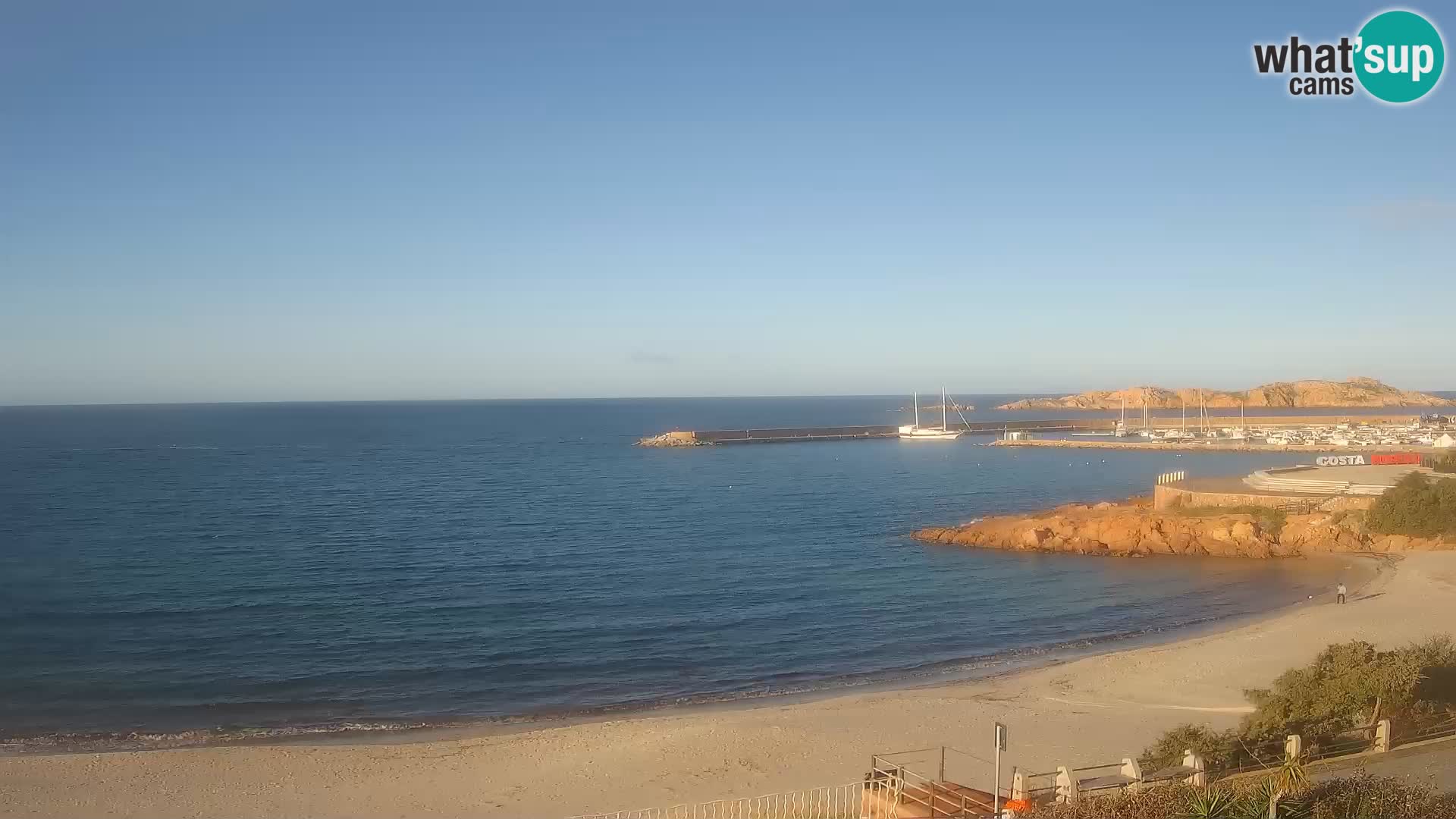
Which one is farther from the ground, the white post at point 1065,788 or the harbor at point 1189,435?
the harbor at point 1189,435

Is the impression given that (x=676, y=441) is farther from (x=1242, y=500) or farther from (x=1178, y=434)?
(x=1242, y=500)

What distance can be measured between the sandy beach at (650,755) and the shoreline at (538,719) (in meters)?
0.37

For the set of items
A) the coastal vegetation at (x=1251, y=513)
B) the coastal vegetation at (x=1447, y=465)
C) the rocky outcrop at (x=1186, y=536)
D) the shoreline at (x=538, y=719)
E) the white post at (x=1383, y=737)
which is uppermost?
the coastal vegetation at (x=1447, y=465)

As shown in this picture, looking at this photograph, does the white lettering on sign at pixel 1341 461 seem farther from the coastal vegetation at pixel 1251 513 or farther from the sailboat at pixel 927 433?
the sailboat at pixel 927 433

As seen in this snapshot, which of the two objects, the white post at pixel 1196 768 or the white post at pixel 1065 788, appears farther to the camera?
the white post at pixel 1196 768

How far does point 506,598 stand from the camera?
110 feet

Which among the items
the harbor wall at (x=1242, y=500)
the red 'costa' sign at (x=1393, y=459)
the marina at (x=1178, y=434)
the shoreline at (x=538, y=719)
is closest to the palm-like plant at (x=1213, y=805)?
the shoreline at (x=538, y=719)

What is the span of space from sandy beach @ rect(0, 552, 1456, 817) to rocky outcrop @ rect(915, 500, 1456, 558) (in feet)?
61.5

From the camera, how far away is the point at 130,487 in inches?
2554

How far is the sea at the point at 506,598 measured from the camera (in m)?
23.2

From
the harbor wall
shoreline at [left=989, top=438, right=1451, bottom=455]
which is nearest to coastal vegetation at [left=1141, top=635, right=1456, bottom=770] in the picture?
the harbor wall

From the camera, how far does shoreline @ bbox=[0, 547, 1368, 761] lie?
1973 centimetres

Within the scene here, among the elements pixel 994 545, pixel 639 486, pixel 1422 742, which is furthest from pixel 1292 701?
pixel 639 486

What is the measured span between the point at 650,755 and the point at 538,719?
3994mm
